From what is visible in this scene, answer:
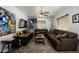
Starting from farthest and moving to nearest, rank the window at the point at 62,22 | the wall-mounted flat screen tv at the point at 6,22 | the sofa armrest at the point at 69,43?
the window at the point at 62,22, the sofa armrest at the point at 69,43, the wall-mounted flat screen tv at the point at 6,22

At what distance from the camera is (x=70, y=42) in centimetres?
191

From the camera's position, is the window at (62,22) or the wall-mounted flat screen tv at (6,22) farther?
the window at (62,22)

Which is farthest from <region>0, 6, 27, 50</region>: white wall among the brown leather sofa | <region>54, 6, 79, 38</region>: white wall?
<region>54, 6, 79, 38</region>: white wall

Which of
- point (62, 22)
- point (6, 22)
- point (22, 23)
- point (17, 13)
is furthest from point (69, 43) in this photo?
point (6, 22)

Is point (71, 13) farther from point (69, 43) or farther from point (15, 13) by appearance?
point (15, 13)

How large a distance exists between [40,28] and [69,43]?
2.43 feet

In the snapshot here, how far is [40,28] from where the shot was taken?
6.78ft

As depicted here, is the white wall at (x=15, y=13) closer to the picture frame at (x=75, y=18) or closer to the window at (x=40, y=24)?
the window at (x=40, y=24)

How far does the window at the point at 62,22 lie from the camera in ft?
6.49

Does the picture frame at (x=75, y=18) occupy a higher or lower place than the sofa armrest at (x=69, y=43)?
higher

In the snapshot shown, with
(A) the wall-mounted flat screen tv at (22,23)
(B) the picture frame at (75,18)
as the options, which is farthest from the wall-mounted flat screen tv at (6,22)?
(B) the picture frame at (75,18)
